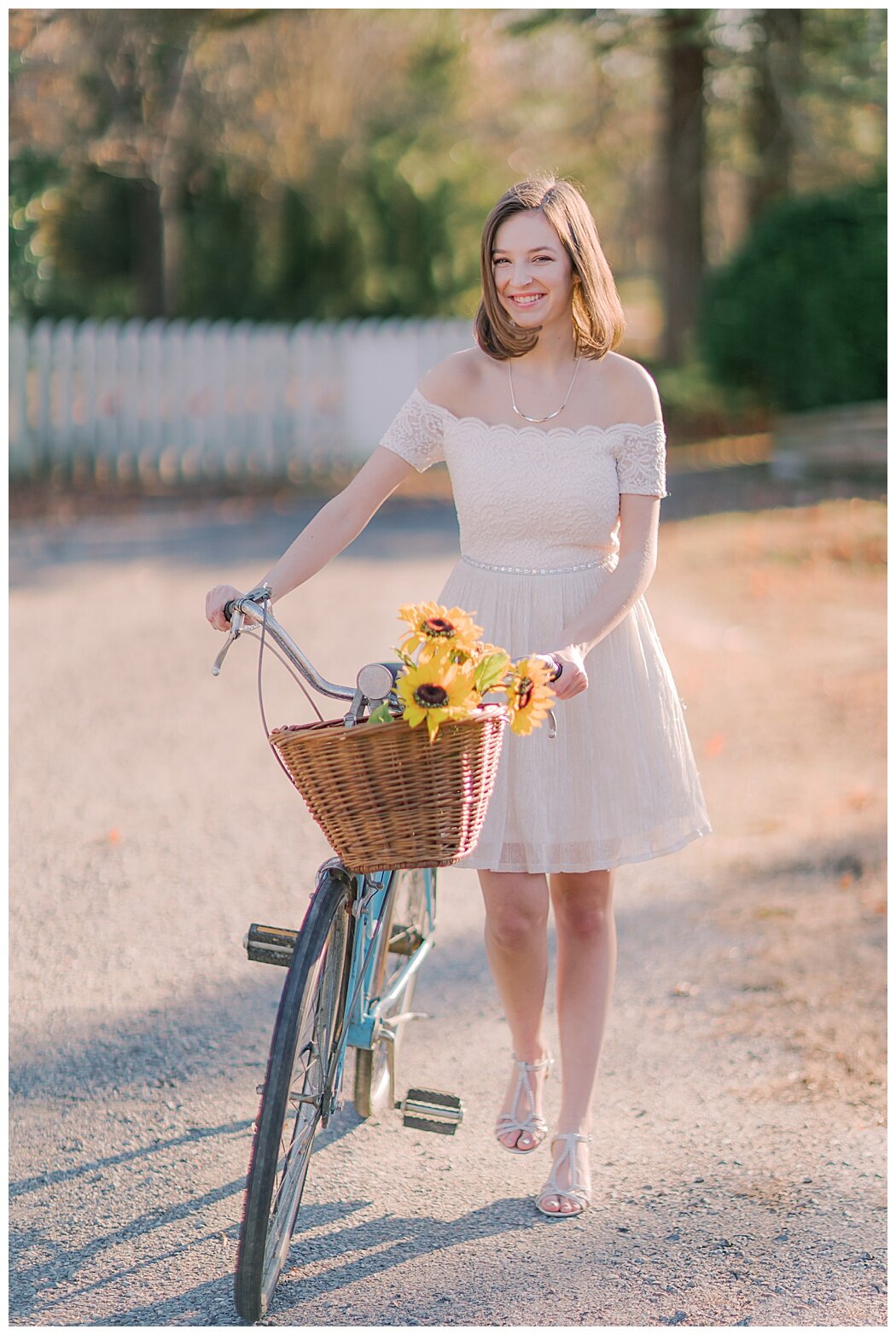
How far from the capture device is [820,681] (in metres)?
7.66

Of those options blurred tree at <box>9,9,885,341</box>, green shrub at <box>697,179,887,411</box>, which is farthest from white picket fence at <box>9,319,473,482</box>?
green shrub at <box>697,179,887,411</box>

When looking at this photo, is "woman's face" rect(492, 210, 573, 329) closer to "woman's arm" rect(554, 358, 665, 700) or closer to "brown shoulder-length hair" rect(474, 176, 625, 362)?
"brown shoulder-length hair" rect(474, 176, 625, 362)

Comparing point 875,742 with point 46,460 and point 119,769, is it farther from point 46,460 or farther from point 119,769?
point 46,460

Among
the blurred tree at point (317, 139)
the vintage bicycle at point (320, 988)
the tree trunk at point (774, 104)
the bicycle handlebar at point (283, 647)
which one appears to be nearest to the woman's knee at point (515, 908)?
the vintage bicycle at point (320, 988)

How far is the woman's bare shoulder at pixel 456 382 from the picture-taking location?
322 centimetres

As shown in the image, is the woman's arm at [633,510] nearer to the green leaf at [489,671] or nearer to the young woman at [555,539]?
the young woman at [555,539]

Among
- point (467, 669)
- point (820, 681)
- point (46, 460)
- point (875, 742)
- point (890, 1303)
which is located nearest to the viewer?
point (467, 669)

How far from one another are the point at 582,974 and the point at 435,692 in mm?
1072

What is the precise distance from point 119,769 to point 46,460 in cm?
798

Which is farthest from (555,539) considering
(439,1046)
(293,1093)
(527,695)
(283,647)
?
(439,1046)

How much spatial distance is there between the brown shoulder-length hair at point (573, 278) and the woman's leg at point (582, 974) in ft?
3.79

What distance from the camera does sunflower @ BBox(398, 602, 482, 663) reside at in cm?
262

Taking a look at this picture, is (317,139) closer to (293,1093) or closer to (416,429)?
(416,429)

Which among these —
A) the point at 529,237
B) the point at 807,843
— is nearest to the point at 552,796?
the point at 529,237
